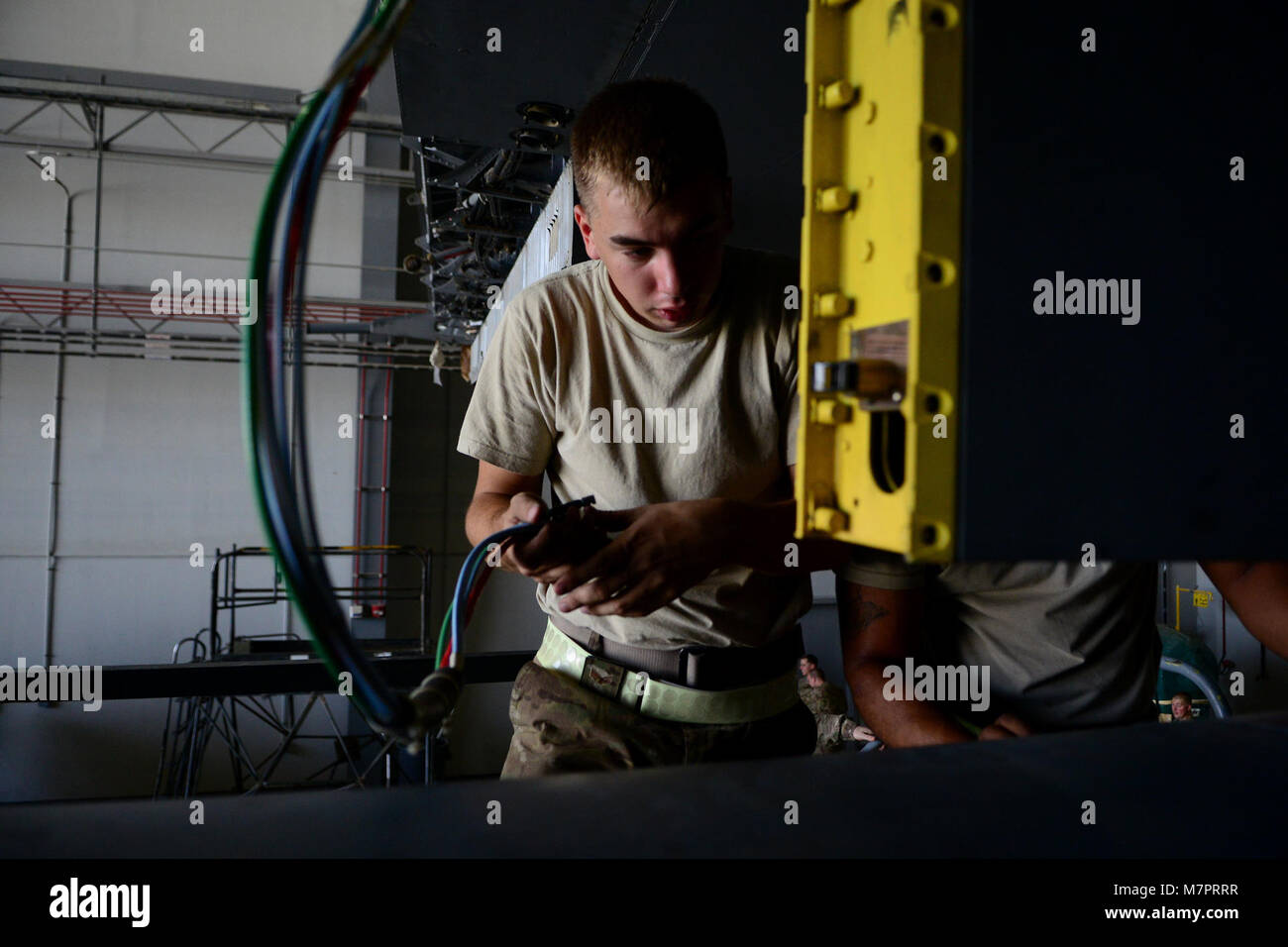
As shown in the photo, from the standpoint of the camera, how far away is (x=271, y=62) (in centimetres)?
762

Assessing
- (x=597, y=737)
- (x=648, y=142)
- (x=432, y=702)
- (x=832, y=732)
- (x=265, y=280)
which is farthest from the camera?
(x=832, y=732)

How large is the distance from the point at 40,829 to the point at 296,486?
283 mm

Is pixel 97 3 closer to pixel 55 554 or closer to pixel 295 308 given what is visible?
pixel 55 554

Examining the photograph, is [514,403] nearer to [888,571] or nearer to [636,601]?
[636,601]

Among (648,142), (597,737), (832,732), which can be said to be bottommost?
(832,732)

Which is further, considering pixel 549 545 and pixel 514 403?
pixel 514 403

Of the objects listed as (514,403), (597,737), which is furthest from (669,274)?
(597,737)

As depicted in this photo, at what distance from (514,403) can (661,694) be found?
1.65 feet

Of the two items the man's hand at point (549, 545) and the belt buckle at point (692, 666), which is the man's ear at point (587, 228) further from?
the belt buckle at point (692, 666)

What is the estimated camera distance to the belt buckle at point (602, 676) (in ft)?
4.33

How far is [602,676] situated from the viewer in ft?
4.36

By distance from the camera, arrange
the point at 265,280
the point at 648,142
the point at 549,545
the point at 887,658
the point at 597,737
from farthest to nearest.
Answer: the point at 887,658 < the point at 597,737 < the point at 648,142 < the point at 549,545 < the point at 265,280

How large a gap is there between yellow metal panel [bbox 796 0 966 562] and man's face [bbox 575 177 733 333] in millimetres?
480
